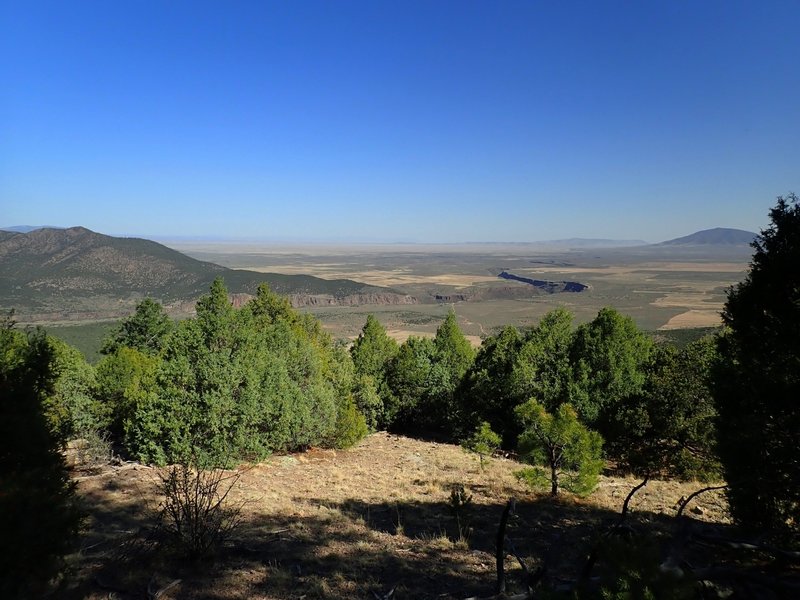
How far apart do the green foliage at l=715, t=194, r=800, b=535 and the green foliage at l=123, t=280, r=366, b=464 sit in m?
13.7

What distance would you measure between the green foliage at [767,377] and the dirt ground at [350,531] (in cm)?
237

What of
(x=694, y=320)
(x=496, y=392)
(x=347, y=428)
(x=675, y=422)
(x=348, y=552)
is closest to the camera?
(x=348, y=552)

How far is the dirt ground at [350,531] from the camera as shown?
6.73m

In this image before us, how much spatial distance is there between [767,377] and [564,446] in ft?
17.1

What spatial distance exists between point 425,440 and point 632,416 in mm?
12224

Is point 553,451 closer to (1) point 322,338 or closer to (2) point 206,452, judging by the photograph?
(2) point 206,452

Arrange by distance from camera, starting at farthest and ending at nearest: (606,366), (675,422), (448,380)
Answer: (448,380) → (606,366) → (675,422)

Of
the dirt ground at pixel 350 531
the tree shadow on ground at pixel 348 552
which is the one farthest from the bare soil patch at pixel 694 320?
the tree shadow on ground at pixel 348 552

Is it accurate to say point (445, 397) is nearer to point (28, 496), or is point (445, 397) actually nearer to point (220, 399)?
point (220, 399)

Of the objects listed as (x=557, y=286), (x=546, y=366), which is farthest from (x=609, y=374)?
(x=557, y=286)

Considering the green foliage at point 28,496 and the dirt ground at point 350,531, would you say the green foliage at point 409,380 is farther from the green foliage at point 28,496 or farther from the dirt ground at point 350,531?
the green foliage at point 28,496

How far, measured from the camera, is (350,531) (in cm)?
967

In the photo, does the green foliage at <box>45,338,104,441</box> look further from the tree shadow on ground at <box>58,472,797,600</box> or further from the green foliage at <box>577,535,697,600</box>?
the green foliage at <box>577,535,697,600</box>

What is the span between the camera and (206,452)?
602 inches
